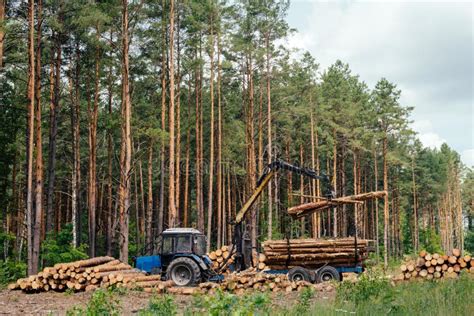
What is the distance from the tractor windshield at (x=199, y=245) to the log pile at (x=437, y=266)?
21.9 feet

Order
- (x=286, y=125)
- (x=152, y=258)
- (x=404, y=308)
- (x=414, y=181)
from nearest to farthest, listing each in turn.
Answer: (x=404, y=308)
(x=152, y=258)
(x=286, y=125)
(x=414, y=181)

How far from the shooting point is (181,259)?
17.6 metres

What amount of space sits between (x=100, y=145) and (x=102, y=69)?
1185 centimetres

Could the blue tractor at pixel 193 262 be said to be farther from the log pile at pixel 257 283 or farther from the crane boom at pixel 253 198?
the log pile at pixel 257 283

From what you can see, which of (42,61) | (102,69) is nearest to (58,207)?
(102,69)

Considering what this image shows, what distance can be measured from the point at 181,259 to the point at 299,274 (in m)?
4.07

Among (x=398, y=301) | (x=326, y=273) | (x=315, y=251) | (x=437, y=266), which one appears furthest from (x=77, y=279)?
(x=437, y=266)

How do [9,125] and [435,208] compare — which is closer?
[9,125]

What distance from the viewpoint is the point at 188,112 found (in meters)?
36.3

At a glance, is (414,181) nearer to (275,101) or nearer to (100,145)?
(275,101)

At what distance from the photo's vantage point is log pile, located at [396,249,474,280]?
16.4 m

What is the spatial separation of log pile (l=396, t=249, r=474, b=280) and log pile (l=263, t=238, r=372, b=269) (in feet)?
5.97

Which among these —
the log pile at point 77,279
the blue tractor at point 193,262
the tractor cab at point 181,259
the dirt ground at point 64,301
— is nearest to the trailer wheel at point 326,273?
the blue tractor at point 193,262

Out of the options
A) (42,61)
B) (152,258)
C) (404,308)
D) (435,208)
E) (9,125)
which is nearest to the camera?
(404,308)
